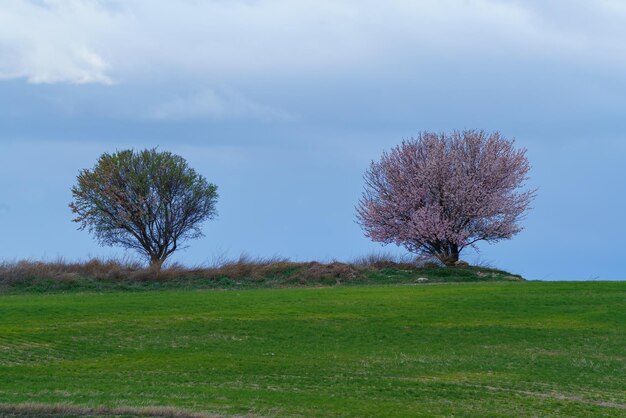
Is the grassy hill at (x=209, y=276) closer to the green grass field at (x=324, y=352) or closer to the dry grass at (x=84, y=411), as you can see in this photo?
the green grass field at (x=324, y=352)

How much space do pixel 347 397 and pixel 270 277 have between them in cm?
2929

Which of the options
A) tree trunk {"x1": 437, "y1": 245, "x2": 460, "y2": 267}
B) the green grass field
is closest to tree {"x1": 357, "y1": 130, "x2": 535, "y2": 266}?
tree trunk {"x1": 437, "y1": 245, "x2": 460, "y2": 267}

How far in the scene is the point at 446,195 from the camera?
Result: 53.2m

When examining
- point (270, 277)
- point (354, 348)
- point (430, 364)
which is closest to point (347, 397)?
point (430, 364)

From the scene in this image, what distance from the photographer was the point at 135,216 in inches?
2211

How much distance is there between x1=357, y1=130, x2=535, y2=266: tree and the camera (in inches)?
2089

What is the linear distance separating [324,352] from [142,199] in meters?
35.1

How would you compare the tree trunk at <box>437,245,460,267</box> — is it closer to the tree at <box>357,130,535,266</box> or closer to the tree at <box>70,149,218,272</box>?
the tree at <box>357,130,535,266</box>

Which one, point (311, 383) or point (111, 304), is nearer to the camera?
point (311, 383)

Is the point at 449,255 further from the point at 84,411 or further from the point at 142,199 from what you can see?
the point at 84,411

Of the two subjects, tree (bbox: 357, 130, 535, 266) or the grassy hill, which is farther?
tree (bbox: 357, 130, 535, 266)

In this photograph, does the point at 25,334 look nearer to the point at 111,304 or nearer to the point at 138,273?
the point at 111,304

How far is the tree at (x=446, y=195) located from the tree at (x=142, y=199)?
463 inches

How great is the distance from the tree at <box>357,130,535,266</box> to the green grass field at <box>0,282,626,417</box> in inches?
687
